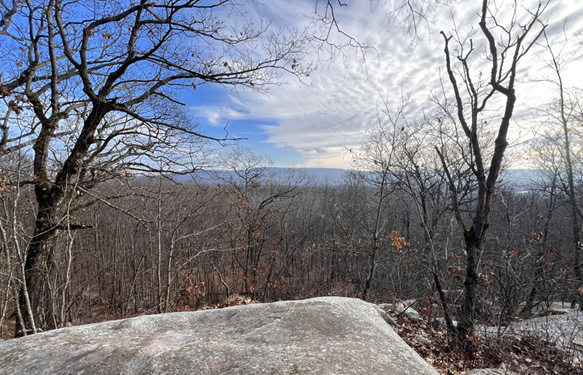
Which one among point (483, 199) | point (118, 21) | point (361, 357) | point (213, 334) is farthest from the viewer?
point (118, 21)

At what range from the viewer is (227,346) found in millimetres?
1950

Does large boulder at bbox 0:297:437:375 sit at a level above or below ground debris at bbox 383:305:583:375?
above

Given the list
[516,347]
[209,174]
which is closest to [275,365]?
[516,347]

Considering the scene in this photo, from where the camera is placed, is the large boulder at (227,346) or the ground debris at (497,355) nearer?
the large boulder at (227,346)

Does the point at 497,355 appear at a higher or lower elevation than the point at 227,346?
lower

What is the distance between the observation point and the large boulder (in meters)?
1.67

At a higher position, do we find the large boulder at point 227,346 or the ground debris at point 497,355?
the large boulder at point 227,346

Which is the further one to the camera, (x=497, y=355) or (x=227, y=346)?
(x=497, y=355)

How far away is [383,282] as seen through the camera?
1438cm

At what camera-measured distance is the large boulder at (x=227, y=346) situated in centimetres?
167

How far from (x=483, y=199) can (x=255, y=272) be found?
10337 millimetres

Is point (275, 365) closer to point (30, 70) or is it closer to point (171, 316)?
point (171, 316)

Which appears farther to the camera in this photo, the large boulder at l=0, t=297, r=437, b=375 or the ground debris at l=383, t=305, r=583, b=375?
the ground debris at l=383, t=305, r=583, b=375

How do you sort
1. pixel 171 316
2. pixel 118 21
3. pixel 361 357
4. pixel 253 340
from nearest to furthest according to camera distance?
1. pixel 361 357
2. pixel 253 340
3. pixel 171 316
4. pixel 118 21
